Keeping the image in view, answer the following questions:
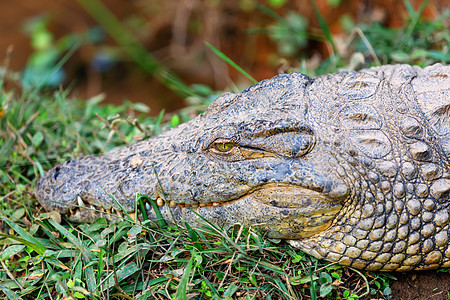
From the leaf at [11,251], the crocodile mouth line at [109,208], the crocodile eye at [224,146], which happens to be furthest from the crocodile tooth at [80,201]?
the crocodile eye at [224,146]

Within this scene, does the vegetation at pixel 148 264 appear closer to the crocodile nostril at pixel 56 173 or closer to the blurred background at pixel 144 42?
the crocodile nostril at pixel 56 173

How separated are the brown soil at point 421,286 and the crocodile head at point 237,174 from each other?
52 centimetres

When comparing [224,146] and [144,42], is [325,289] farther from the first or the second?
[144,42]

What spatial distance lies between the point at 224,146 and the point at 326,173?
1.76ft

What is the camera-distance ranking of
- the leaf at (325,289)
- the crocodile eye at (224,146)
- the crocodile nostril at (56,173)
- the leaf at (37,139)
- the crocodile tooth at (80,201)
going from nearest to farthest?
1. the leaf at (325,289)
2. the crocodile eye at (224,146)
3. the crocodile tooth at (80,201)
4. the crocodile nostril at (56,173)
5. the leaf at (37,139)

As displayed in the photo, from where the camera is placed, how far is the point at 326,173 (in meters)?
2.16

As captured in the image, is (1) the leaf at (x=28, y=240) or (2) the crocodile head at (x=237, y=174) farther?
(1) the leaf at (x=28, y=240)

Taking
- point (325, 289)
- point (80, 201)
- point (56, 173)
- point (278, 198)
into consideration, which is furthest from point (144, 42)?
point (325, 289)

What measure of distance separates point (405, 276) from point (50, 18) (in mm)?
7884

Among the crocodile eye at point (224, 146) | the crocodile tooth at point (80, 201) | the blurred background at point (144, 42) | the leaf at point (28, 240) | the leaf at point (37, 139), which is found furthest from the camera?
the blurred background at point (144, 42)

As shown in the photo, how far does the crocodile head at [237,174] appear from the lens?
2184 mm

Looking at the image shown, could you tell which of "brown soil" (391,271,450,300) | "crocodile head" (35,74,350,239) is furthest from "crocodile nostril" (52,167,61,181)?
"brown soil" (391,271,450,300)

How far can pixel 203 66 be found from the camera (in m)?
7.98

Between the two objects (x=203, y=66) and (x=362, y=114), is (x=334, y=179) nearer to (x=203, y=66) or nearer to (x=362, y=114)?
(x=362, y=114)
